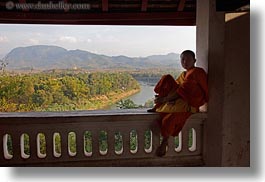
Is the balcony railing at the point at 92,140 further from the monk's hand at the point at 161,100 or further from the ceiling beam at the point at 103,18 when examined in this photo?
the ceiling beam at the point at 103,18

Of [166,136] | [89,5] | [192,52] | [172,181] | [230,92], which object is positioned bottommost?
[172,181]

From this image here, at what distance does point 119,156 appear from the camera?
0.70 meters

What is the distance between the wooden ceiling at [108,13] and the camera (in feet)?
2.15

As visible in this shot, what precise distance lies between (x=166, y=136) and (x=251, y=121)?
0.73 ft

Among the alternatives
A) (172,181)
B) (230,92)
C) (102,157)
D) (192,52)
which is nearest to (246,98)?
(230,92)

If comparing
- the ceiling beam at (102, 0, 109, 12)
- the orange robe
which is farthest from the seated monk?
the ceiling beam at (102, 0, 109, 12)

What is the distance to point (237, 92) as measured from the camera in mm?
699

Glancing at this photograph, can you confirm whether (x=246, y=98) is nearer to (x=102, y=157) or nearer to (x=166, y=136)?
(x=166, y=136)

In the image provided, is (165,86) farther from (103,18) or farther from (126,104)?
(103,18)

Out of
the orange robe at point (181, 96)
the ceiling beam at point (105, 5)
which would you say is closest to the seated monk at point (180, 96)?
the orange robe at point (181, 96)

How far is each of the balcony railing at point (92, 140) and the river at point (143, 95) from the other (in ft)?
0.09

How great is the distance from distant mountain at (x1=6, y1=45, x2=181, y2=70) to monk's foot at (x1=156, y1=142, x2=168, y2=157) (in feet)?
0.67

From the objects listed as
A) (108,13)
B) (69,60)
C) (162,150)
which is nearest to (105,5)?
(108,13)

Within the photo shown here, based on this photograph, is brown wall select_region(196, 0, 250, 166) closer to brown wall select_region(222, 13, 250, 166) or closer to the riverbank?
brown wall select_region(222, 13, 250, 166)
